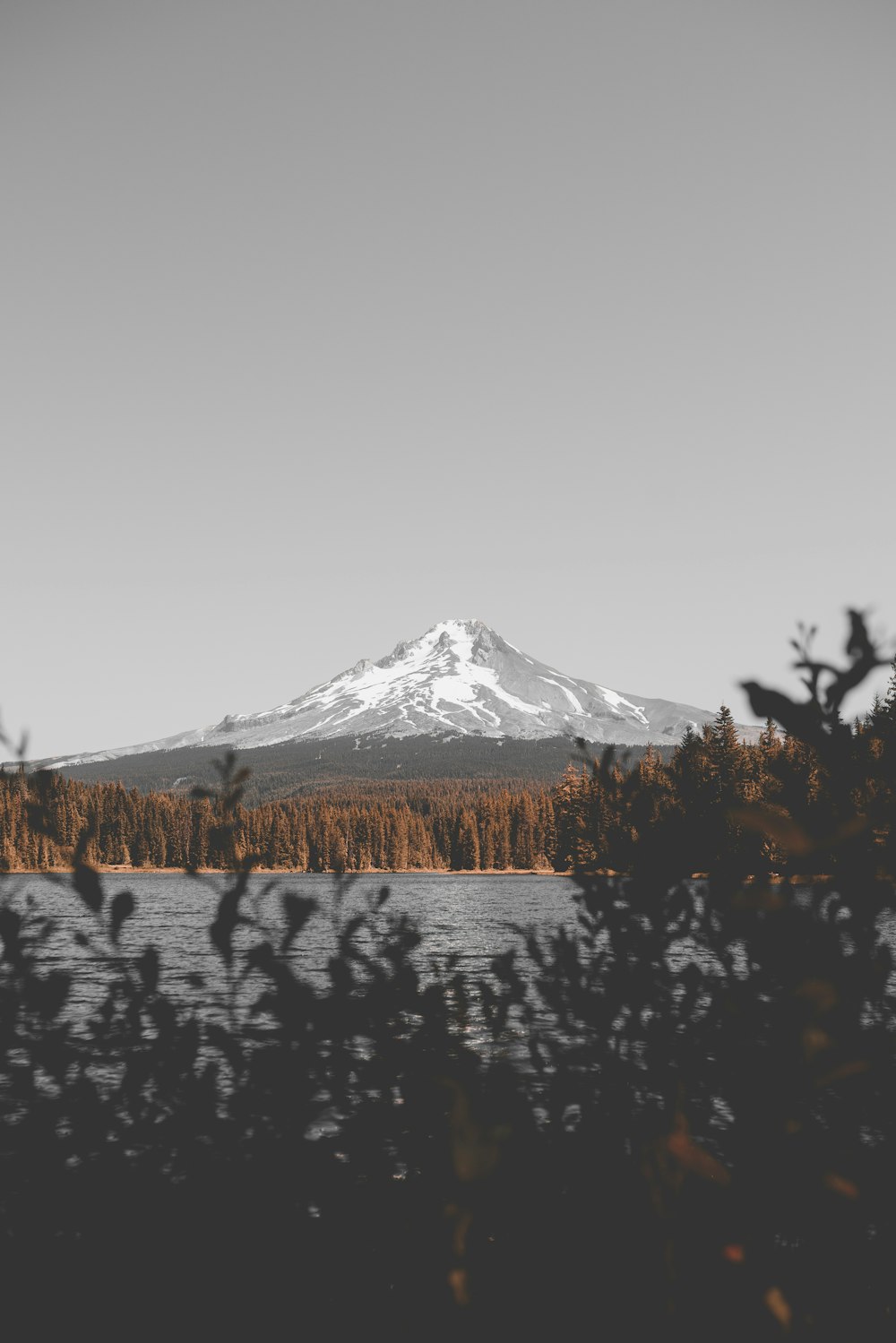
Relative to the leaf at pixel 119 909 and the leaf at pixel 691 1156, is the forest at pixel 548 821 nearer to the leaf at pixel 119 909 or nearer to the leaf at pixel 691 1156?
the leaf at pixel 119 909

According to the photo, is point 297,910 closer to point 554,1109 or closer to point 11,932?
point 11,932

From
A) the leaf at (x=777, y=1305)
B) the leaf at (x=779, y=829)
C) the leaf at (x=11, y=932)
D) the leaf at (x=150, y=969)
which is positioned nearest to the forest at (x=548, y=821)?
the leaf at (x=779, y=829)

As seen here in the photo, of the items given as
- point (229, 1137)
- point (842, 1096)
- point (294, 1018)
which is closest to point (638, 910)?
point (842, 1096)

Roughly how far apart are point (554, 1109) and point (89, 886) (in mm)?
2646

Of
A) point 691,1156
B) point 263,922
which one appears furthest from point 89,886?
point 263,922

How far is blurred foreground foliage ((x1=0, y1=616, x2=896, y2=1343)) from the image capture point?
2.56 meters

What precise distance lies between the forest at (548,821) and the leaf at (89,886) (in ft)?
0.40

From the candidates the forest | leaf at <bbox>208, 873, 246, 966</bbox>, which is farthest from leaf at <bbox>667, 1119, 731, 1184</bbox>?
leaf at <bbox>208, 873, 246, 966</bbox>

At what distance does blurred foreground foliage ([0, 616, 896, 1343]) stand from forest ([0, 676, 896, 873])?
0.06 meters

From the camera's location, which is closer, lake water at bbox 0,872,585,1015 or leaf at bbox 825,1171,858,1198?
leaf at bbox 825,1171,858,1198

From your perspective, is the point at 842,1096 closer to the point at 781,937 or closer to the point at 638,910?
the point at 638,910

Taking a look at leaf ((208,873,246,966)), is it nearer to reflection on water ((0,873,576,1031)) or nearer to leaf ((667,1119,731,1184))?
reflection on water ((0,873,576,1031))

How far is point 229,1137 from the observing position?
5617 millimetres

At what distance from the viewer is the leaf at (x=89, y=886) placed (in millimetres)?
3209
